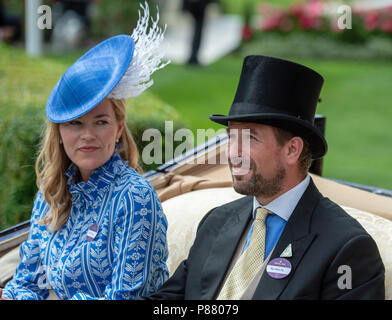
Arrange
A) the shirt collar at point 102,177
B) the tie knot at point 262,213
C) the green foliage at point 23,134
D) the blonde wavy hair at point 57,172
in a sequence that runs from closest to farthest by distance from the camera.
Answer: the tie knot at point 262,213, the shirt collar at point 102,177, the blonde wavy hair at point 57,172, the green foliage at point 23,134

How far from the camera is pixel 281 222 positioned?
2627mm

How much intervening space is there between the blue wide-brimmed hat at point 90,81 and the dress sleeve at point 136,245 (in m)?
0.44

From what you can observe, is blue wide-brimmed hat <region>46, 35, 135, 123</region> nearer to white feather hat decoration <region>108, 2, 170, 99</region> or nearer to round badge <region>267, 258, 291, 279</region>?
white feather hat decoration <region>108, 2, 170, 99</region>

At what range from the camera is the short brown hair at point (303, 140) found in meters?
2.54

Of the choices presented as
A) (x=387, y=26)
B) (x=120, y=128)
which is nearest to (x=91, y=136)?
(x=120, y=128)

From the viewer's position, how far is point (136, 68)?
2992 mm

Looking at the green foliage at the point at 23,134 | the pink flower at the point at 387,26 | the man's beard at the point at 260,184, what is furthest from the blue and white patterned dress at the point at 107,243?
the pink flower at the point at 387,26

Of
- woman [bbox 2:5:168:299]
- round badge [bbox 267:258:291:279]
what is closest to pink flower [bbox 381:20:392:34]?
woman [bbox 2:5:168:299]

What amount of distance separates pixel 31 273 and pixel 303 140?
5.06 feet

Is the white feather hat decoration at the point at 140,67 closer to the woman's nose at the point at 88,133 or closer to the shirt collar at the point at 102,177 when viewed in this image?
the woman's nose at the point at 88,133

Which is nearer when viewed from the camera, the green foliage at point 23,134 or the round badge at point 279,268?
the round badge at point 279,268

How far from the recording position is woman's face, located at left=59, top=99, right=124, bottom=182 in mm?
2953

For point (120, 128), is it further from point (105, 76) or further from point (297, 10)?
point (297, 10)
